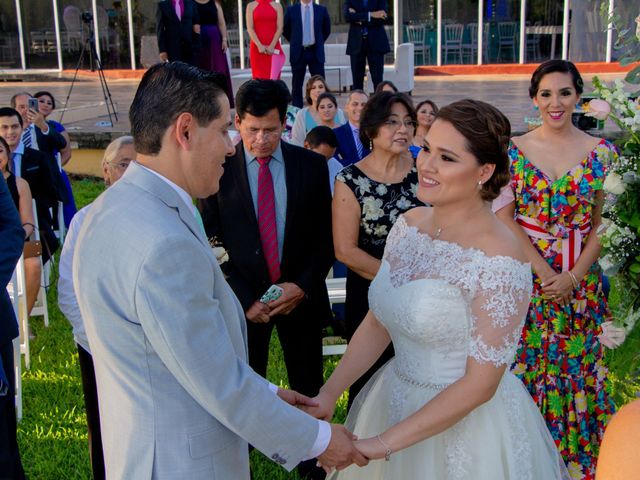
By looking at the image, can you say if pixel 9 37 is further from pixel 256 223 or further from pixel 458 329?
pixel 458 329

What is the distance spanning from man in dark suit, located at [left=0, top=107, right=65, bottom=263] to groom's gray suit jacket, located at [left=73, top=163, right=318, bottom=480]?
16.6 ft

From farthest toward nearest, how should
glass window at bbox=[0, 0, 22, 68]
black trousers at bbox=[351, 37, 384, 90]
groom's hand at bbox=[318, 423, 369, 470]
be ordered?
glass window at bbox=[0, 0, 22, 68], black trousers at bbox=[351, 37, 384, 90], groom's hand at bbox=[318, 423, 369, 470]

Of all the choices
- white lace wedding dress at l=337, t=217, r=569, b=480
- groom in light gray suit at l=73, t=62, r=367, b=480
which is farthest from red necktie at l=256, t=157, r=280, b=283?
groom in light gray suit at l=73, t=62, r=367, b=480

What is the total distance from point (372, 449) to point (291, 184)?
179 centimetres

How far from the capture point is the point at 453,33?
2164cm

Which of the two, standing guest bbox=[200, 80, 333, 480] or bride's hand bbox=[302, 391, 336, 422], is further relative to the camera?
standing guest bbox=[200, 80, 333, 480]

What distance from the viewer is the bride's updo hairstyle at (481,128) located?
2746 mm

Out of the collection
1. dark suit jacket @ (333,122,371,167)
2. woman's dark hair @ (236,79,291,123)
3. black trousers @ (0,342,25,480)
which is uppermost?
woman's dark hair @ (236,79,291,123)

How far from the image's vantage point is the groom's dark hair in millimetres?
2201

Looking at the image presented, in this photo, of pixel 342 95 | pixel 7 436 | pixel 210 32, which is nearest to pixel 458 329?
pixel 7 436

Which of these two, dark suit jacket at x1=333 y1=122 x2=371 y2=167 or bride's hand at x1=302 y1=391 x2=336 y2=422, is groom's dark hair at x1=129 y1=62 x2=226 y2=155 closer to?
bride's hand at x1=302 y1=391 x2=336 y2=422

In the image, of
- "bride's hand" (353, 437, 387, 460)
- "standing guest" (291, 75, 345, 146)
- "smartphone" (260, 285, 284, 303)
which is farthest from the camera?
"standing guest" (291, 75, 345, 146)

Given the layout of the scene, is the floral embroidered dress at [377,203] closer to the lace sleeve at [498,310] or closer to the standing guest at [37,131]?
the lace sleeve at [498,310]

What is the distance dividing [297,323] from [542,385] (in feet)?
4.42
